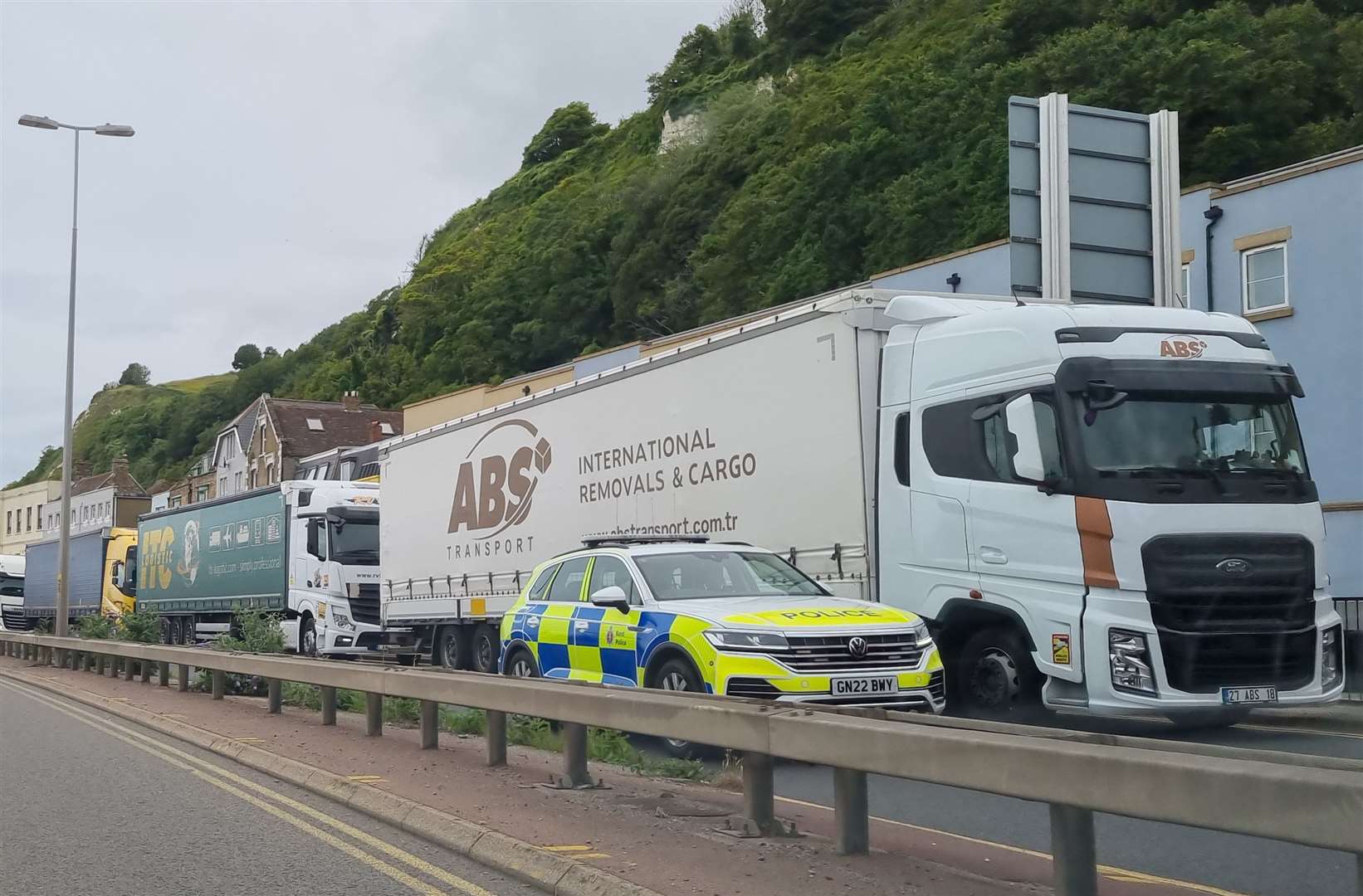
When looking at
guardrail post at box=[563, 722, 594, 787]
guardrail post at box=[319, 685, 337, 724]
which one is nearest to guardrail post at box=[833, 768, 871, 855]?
guardrail post at box=[563, 722, 594, 787]

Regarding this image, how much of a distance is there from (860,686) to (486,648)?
9.34 meters

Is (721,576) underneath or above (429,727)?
above

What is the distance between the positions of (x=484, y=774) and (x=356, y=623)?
52.4 feet

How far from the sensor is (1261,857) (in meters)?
6.83

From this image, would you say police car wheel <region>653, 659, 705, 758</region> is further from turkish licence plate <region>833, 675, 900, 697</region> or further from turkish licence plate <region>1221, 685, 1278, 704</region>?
turkish licence plate <region>1221, 685, 1278, 704</region>

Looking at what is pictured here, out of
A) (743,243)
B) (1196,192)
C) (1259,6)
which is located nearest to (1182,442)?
(1196,192)

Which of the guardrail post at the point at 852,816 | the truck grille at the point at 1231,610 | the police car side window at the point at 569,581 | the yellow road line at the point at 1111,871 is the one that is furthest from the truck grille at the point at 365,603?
the guardrail post at the point at 852,816

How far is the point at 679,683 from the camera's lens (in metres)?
10.4

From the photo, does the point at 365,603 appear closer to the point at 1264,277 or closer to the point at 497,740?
the point at 497,740

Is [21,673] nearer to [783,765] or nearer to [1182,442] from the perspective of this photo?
[783,765]

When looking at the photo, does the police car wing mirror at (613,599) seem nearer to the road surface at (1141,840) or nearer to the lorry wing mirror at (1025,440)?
the road surface at (1141,840)

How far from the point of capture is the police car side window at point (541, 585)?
1302 centimetres

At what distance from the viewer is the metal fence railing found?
14.3 ft

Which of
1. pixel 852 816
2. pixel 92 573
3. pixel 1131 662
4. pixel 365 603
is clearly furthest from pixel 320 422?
pixel 852 816
